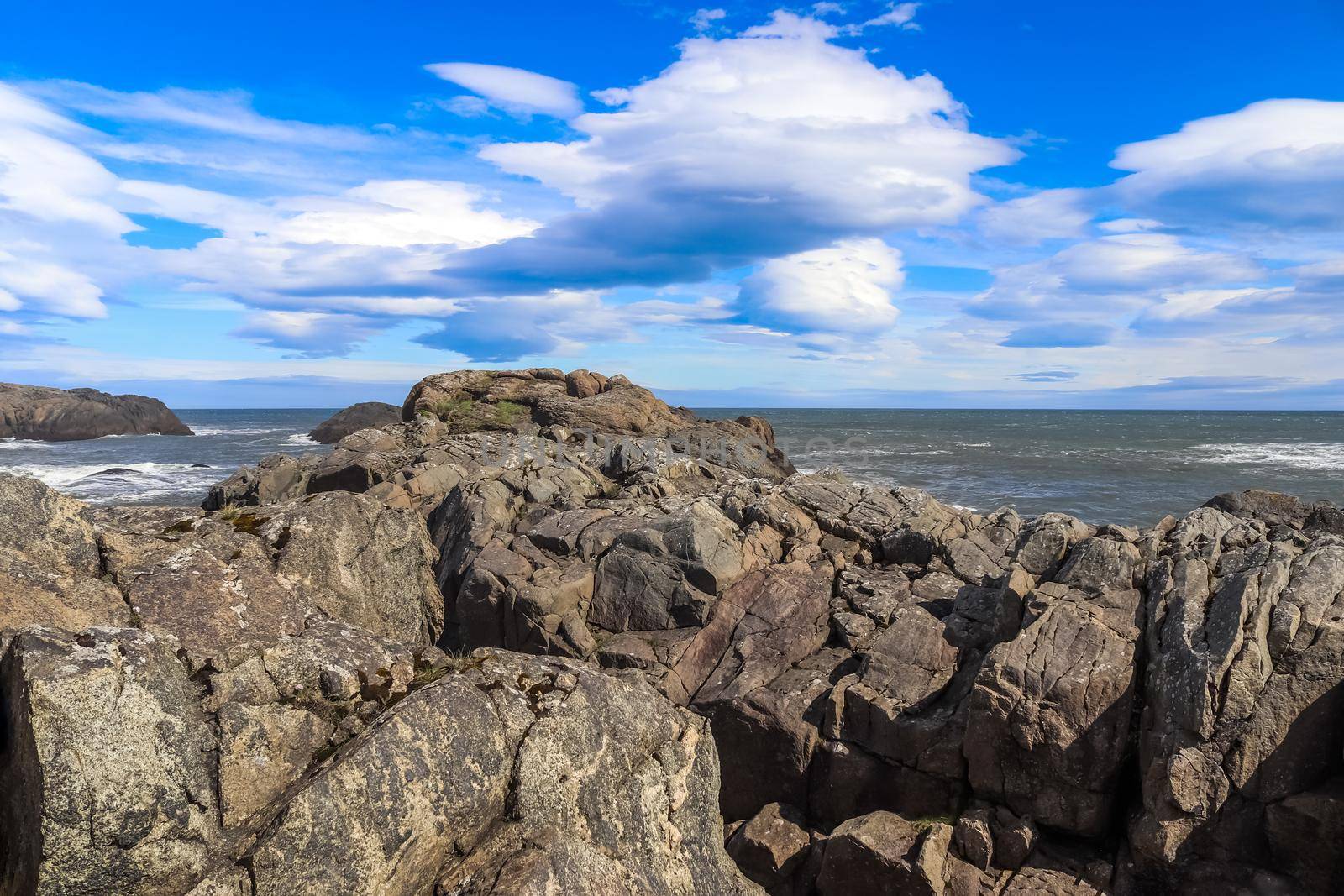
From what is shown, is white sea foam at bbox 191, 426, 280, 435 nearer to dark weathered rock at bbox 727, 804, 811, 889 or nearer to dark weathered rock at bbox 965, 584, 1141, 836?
dark weathered rock at bbox 727, 804, 811, 889

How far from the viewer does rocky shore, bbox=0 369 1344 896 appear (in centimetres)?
618

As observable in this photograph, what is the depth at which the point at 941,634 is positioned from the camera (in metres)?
16.5

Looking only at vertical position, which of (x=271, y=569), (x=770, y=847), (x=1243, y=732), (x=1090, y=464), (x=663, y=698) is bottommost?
(x=770, y=847)

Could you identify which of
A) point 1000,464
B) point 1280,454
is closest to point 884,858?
point 1000,464

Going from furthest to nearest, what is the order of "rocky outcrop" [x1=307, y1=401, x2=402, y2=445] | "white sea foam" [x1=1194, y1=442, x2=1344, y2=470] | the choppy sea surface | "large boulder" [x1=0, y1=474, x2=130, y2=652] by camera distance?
1. "rocky outcrop" [x1=307, y1=401, x2=402, y2=445]
2. "white sea foam" [x1=1194, y1=442, x2=1344, y2=470]
3. the choppy sea surface
4. "large boulder" [x1=0, y1=474, x2=130, y2=652]

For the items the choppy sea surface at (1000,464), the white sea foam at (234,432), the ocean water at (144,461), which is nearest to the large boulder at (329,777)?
the choppy sea surface at (1000,464)

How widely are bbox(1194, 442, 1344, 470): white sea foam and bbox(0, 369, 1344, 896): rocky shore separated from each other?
2727 inches

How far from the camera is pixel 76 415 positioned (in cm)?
11175

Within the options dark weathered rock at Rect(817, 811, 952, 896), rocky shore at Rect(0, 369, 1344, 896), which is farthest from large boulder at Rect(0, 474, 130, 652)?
dark weathered rock at Rect(817, 811, 952, 896)

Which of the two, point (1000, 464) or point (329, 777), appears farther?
point (1000, 464)

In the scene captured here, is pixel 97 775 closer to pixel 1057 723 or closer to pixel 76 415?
pixel 1057 723

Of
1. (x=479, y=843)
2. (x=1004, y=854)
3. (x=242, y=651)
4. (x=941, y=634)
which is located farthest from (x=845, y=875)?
(x=242, y=651)

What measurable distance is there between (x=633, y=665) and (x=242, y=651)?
1089 cm

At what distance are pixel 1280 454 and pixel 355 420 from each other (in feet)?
352
